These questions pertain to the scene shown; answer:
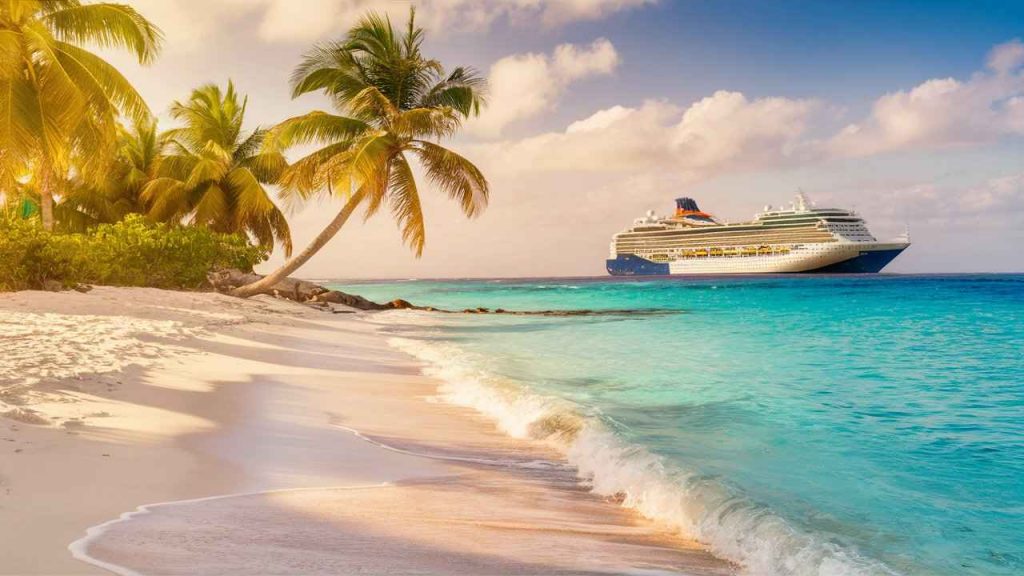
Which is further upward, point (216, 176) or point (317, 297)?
point (216, 176)

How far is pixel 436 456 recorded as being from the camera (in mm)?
4719

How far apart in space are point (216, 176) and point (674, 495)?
25.5 meters

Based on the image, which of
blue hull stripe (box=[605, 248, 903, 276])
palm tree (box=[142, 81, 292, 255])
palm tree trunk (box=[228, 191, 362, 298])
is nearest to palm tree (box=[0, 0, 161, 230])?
palm tree trunk (box=[228, 191, 362, 298])

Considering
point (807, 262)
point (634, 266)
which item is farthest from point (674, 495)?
point (634, 266)

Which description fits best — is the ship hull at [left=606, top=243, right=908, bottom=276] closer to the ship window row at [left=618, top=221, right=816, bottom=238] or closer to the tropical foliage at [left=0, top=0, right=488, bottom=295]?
the ship window row at [left=618, top=221, right=816, bottom=238]

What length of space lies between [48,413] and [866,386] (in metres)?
9.31

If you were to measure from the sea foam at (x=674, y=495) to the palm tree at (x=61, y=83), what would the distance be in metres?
11.4

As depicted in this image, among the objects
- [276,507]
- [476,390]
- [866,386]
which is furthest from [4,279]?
[866,386]

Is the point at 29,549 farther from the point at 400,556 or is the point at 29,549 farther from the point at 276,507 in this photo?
the point at 400,556

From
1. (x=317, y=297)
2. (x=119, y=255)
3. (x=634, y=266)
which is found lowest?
(x=317, y=297)

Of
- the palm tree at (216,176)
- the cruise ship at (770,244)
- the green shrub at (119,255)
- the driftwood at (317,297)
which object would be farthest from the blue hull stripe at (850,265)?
the green shrub at (119,255)

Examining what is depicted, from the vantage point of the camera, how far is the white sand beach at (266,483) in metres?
2.55

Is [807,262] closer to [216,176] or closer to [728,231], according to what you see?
[728,231]

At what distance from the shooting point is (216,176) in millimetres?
25234
